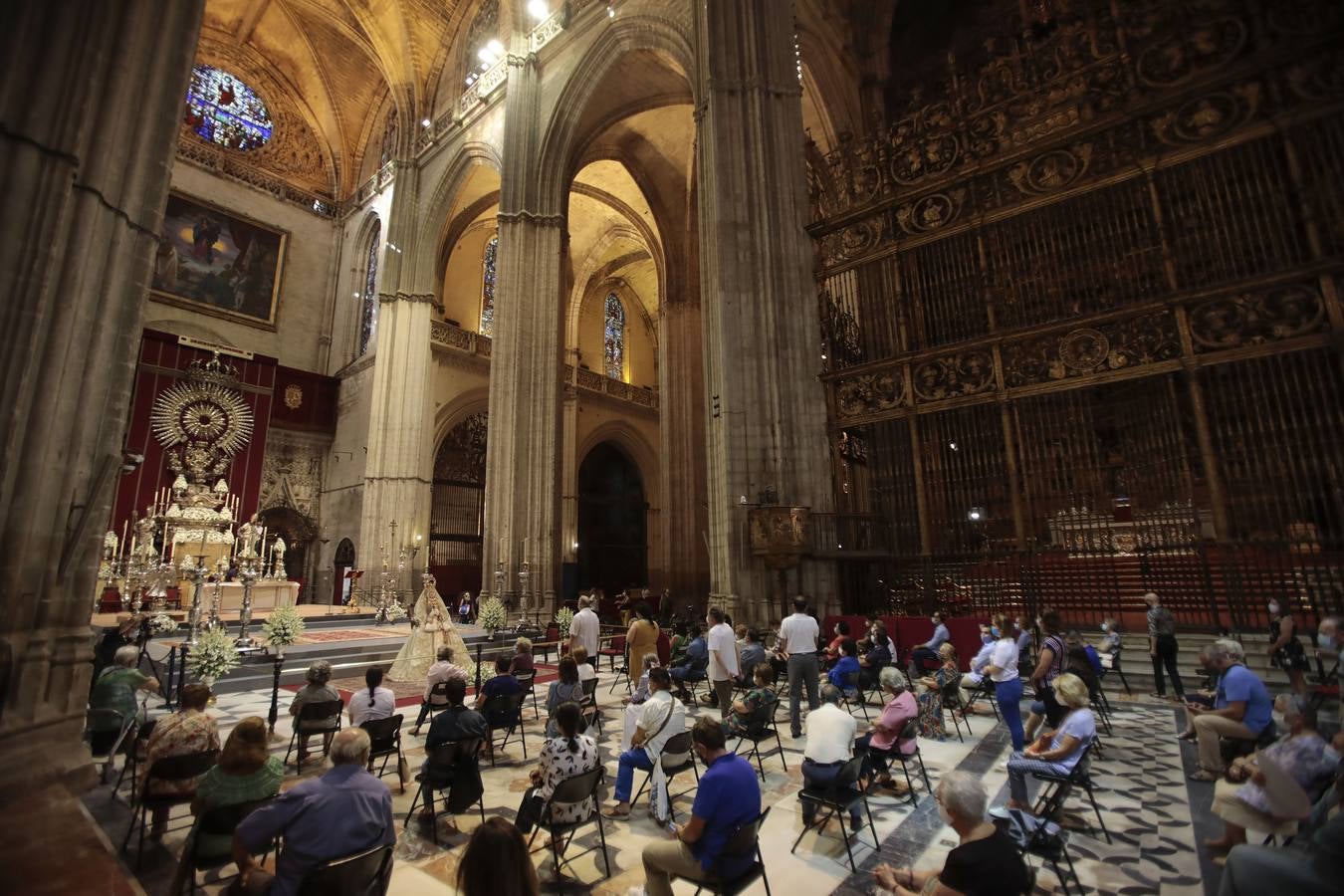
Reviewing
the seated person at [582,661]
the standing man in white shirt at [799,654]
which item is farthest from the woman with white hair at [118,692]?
the standing man in white shirt at [799,654]

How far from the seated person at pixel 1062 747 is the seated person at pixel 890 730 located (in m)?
0.67

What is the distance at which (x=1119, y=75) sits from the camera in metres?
9.22

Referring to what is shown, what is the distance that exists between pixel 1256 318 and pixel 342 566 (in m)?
23.5

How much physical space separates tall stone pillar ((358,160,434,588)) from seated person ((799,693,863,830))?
17480 mm

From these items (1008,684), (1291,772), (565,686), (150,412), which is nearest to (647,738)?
(565,686)

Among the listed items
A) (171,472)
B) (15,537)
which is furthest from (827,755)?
(171,472)

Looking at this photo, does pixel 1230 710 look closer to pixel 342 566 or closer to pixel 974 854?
pixel 974 854

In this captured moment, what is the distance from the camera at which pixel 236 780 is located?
294 centimetres

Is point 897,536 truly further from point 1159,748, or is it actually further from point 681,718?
point 681,718

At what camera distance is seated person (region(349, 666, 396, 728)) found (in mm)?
4562

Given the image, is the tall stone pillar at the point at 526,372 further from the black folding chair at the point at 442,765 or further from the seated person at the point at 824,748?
the seated person at the point at 824,748

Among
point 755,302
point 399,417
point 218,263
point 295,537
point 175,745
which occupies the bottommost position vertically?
point 175,745

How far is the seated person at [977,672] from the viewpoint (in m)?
5.98

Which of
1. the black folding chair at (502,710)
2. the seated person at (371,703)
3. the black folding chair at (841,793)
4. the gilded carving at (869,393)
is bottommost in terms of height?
the black folding chair at (841,793)
